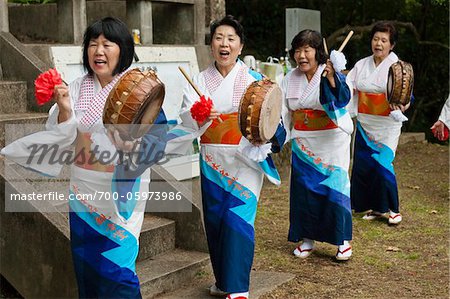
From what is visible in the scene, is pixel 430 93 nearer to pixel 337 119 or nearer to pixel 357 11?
pixel 357 11

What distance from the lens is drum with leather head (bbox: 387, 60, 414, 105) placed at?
21.1 feet

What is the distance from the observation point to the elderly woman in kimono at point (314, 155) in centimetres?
555

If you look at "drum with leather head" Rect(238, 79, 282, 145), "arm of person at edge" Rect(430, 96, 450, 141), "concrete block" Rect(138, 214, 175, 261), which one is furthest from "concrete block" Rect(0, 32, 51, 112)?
"arm of person at edge" Rect(430, 96, 450, 141)

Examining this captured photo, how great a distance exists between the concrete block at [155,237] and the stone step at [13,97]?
4.78ft

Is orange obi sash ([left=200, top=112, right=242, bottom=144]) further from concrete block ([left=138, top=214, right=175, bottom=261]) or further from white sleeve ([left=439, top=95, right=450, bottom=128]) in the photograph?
white sleeve ([left=439, top=95, right=450, bottom=128])

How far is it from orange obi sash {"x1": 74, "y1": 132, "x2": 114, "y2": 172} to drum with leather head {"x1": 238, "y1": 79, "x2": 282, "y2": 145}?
1039mm

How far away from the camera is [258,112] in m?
4.24

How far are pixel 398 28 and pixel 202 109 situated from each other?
1155 cm

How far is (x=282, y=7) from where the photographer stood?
582 inches

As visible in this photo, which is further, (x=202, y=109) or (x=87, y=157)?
(x=202, y=109)

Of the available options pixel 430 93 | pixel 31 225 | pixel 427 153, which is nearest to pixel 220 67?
pixel 31 225

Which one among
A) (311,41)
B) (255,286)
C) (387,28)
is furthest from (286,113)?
(387,28)

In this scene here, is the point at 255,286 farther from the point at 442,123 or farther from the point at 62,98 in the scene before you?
the point at 442,123

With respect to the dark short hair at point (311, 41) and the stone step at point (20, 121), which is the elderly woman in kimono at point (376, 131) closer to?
the dark short hair at point (311, 41)
